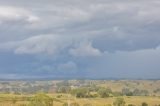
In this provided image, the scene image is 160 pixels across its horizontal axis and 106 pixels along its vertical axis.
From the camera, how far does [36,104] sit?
199375mm
